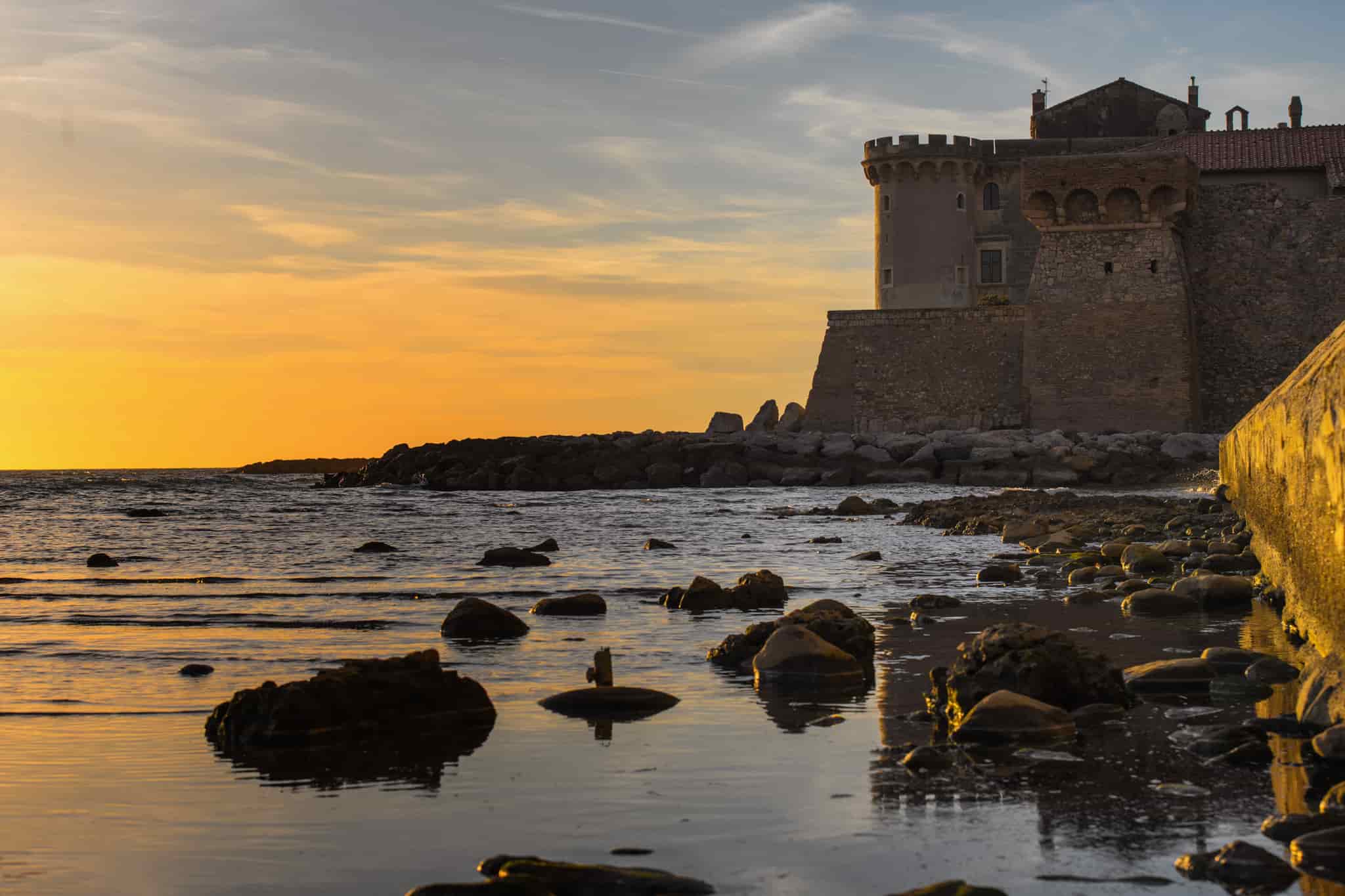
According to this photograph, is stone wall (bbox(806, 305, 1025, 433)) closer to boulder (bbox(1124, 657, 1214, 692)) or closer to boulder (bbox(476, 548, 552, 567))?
boulder (bbox(476, 548, 552, 567))

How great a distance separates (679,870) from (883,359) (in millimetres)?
36906

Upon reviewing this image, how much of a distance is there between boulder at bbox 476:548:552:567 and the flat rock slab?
8.63m

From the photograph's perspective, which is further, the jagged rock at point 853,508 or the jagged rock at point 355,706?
the jagged rock at point 853,508

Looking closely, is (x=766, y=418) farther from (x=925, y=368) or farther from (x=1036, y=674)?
(x=1036, y=674)

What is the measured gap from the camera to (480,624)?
8.47 meters

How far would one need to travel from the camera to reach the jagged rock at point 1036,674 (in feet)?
17.9

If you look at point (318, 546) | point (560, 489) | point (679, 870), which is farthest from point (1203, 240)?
point (679, 870)

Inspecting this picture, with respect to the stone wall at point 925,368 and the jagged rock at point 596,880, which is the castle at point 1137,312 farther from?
the jagged rock at point 596,880

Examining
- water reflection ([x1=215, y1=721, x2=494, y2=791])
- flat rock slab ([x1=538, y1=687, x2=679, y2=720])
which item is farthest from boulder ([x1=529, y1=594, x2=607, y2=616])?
water reflection ([x1=215, y1=721, x2=494, y2=791])

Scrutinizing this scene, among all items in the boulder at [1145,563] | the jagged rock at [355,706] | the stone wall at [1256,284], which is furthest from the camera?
the stone wall at [1256,284]

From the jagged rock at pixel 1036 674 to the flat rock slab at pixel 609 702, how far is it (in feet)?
3.91

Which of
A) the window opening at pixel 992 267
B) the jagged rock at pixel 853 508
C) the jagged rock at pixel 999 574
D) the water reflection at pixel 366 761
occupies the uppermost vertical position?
the window opening at pixel 992 267

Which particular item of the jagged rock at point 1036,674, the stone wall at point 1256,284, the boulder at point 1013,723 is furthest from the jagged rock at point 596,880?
the stone wall at point 1256,284

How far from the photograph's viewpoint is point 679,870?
136 inches
